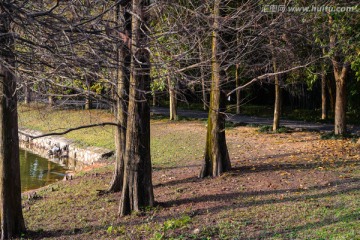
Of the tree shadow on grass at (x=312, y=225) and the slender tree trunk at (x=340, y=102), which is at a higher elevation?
the slender tree trunk at (x=340, y=102)

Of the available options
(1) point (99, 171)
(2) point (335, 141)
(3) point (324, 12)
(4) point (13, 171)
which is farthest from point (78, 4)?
(2) point (335, 141)

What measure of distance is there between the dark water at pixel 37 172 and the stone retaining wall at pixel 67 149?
3.29 ft

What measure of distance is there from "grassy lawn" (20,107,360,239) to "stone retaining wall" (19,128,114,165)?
140 inches

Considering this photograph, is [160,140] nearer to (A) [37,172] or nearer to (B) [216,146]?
(A) [37,172]

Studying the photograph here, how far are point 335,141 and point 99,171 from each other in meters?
8.51

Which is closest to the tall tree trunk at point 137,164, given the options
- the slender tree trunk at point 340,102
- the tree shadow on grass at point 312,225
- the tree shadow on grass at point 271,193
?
the tree shadow on grass at point 271,193

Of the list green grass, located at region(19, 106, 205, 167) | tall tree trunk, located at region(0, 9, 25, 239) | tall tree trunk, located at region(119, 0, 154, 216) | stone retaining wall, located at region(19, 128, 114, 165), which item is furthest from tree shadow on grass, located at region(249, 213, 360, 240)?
stone retaining wall, located at region(19, 128, 114, 165)

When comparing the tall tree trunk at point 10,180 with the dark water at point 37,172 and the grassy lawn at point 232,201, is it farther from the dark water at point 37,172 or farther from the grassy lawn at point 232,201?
the dark water at point 37,172

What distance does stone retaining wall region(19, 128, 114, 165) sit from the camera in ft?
62.0

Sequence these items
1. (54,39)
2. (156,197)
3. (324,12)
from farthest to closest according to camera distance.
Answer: (324,12), (156,197), (54,39)

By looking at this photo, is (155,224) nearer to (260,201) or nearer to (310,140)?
(260,201)

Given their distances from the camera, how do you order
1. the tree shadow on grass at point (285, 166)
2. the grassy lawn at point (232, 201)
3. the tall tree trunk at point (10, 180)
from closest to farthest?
the grassy lawn at point (232, 201) < the tall tree trunk at point (10, 180) < the tree shadow on grass at point (285, 166)

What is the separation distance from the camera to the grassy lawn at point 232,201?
26.1ft

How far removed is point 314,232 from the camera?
7.29 metres
